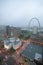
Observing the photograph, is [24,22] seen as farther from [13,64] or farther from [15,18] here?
[13,64]

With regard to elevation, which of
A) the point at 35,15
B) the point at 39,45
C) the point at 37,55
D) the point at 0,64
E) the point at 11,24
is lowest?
the point at 0,64

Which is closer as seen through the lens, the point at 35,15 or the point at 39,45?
the point at 39,45

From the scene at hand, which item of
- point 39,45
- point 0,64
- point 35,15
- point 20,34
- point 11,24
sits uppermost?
point 35,15

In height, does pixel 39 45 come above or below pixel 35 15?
below

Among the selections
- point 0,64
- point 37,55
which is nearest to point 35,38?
point 37,55

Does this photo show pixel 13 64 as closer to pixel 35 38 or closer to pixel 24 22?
pixel 35 38

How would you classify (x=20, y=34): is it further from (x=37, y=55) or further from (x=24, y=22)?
(x=37, y=55)

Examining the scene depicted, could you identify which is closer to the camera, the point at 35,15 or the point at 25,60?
the point at 25,60

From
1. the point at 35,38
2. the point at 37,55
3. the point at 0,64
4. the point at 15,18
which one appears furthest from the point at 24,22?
the point at 0,64

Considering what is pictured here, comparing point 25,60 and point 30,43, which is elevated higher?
point 30,43
